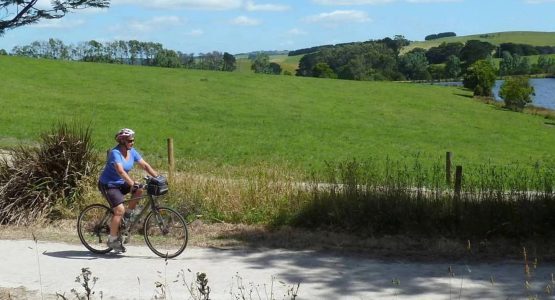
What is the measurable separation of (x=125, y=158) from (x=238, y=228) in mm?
2295

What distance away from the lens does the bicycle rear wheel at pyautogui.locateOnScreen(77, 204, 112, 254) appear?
9.43 m

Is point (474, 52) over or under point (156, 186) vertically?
over

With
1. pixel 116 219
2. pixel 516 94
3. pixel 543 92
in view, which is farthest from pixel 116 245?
pixel 543 92

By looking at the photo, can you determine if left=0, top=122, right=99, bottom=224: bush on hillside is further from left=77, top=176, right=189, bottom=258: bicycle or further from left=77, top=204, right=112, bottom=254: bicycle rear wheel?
left=77, top=176, right=189, bottom=258: bicycle

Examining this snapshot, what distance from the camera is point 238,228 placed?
1047cm

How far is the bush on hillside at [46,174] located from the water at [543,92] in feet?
212

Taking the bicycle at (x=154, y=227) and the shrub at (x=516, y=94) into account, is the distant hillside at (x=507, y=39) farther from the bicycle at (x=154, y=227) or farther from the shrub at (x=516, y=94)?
the bicycle at (x=154, y=227)

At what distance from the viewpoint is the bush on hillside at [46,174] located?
11.2m

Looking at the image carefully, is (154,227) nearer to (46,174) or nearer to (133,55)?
(46,174)

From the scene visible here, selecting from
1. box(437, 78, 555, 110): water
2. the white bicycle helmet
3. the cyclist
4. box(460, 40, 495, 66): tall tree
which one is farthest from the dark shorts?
box(460, 40, 495, 66): tall tree

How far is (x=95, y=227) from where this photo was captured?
9516 mm

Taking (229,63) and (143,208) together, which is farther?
(229,63)

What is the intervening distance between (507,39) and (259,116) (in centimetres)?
14598

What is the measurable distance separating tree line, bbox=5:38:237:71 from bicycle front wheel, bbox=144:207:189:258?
3025 inches
